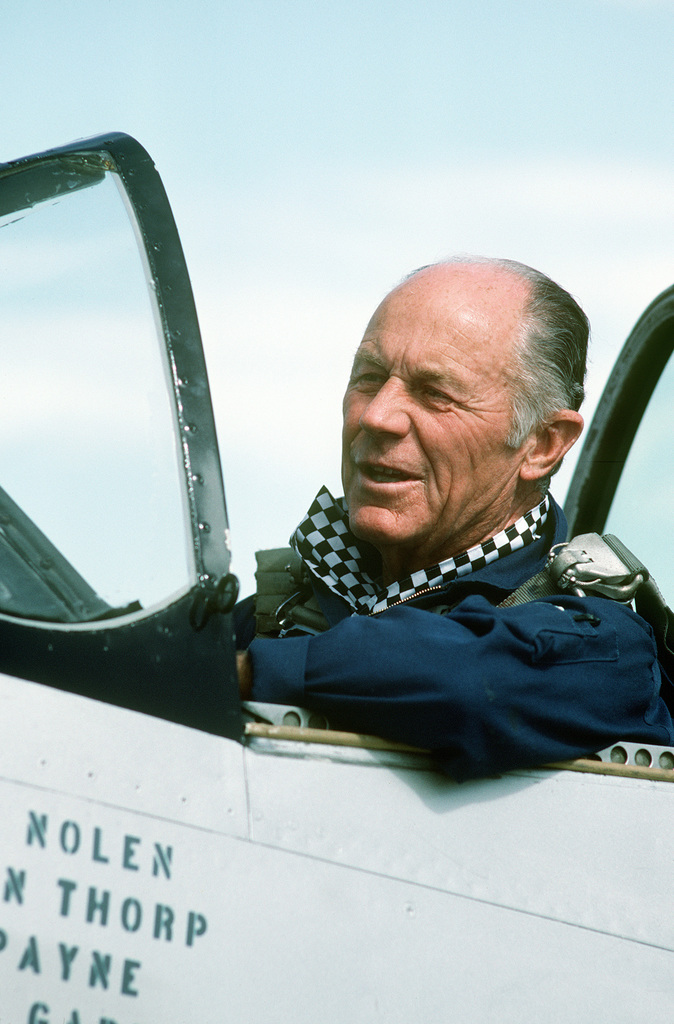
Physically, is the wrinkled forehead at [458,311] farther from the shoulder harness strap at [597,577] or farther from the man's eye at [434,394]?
the shoulder harness strap at [597,577]

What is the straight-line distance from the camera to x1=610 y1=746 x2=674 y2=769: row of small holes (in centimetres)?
155

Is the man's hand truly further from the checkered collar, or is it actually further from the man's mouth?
the man's mouth

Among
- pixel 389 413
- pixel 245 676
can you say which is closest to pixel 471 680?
pixel 245 676

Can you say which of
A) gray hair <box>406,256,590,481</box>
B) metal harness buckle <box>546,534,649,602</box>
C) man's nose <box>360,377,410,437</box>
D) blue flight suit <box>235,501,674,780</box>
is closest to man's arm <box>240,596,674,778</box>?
blue flight suit <box>235,501,674,780</box>

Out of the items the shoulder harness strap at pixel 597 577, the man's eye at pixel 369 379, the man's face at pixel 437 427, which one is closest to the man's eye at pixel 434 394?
the man's face at pixel 437 427

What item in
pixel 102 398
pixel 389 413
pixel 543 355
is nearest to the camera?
pixel 102 398

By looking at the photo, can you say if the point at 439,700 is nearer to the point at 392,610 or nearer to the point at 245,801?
the point at 392,610

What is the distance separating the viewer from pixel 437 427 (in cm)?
197

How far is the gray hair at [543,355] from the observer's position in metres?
2.05

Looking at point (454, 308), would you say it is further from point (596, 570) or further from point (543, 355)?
point (596, 570)

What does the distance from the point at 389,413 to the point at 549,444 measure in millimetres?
393

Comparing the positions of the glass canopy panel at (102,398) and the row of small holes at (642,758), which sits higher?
the glass canopy panel at (102,398)

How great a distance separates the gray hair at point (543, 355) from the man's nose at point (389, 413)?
23 cm

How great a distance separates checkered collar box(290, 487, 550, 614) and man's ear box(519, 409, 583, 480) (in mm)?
79
